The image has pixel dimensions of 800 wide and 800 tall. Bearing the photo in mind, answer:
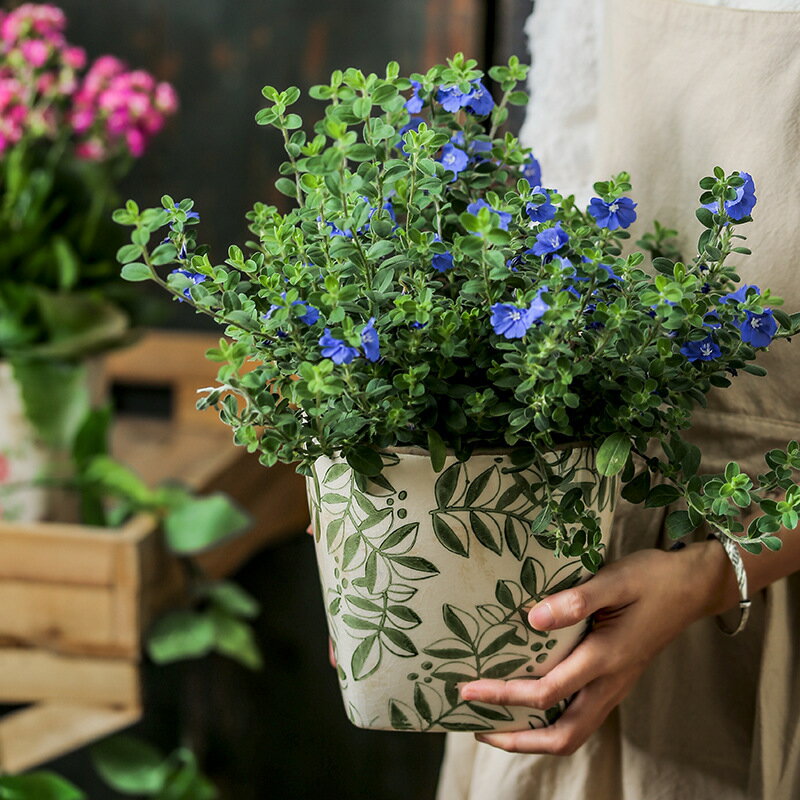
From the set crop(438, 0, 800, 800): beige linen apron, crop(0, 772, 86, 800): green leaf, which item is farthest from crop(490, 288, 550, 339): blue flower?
crop(0, 772, 86, 800): green leaf

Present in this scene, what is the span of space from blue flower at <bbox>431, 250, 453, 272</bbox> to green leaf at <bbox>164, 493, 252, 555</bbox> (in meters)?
0.88

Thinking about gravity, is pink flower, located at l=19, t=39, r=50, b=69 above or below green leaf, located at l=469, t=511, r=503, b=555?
above

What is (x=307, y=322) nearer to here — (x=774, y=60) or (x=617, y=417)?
(x=617, y=417)

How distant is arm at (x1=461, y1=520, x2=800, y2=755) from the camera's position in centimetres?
53

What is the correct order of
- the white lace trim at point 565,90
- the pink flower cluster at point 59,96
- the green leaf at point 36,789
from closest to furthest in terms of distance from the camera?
the white lace trim at point 565,90
the green leaf at point 36,789
the pink flower cluster at point 59,96

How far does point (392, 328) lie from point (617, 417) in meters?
0.12

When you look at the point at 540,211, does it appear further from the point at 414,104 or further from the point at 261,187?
the point at 261,187

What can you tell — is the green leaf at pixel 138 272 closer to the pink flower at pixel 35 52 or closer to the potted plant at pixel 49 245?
the potted plant at pixel 49 245

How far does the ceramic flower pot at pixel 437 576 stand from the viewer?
1.63 feet

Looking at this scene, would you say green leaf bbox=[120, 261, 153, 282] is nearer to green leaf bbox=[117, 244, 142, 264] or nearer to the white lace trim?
green leaf bbox=[117, 244, 142, 264]

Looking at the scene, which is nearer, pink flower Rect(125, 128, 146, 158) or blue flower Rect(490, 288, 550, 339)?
blue flower Rect(490, 288, 550, 339)

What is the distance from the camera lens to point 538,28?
28.7 inches

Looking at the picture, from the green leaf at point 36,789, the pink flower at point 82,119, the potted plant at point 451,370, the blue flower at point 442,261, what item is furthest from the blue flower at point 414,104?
the pink flower at point 82,119

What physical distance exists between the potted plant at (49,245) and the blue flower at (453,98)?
86 centimetres
